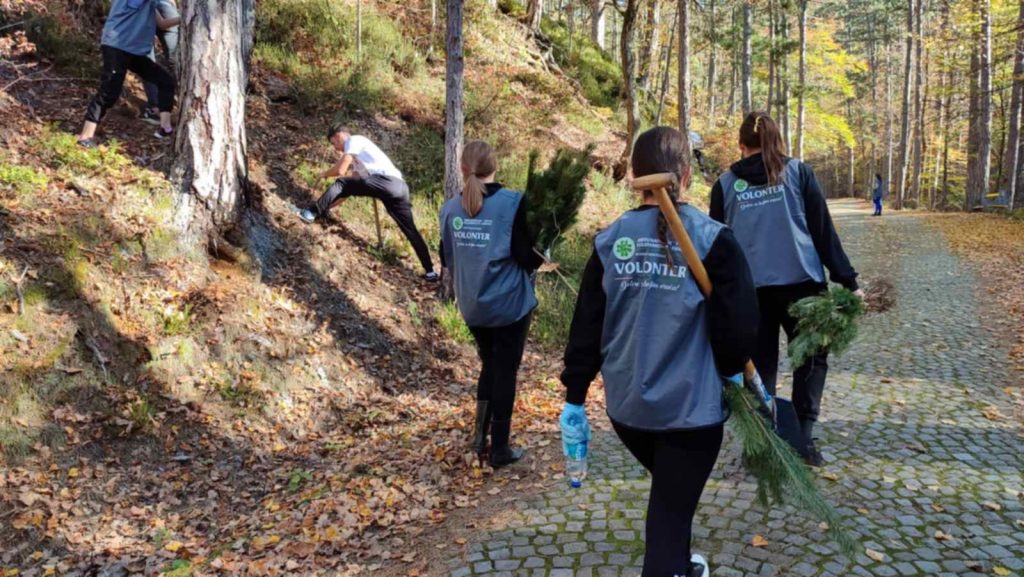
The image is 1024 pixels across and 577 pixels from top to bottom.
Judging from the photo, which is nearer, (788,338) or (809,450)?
(788,338)

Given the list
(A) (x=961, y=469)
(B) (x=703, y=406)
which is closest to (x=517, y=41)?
(A) (x=961, y=469)

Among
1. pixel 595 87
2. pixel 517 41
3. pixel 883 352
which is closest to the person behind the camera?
pixel 883 352

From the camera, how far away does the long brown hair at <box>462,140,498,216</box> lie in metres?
4.05

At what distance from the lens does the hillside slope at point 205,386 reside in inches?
158

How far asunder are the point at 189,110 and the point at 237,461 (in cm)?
356

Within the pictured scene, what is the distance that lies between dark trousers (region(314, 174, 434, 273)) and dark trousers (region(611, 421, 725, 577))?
5.79 m

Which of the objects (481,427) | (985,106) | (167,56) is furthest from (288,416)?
(985,106)

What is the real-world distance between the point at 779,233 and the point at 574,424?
1.96m

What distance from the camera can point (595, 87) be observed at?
19.0 metres

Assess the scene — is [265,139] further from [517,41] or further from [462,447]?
[517,41]

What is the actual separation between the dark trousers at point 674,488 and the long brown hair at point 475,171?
Result: 209cm

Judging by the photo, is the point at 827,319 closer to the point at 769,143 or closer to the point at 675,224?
the point at 769,143

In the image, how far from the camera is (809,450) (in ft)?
13.8

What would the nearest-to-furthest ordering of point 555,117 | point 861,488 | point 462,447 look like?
point 861,488 < point 462,447 < point 555,117
